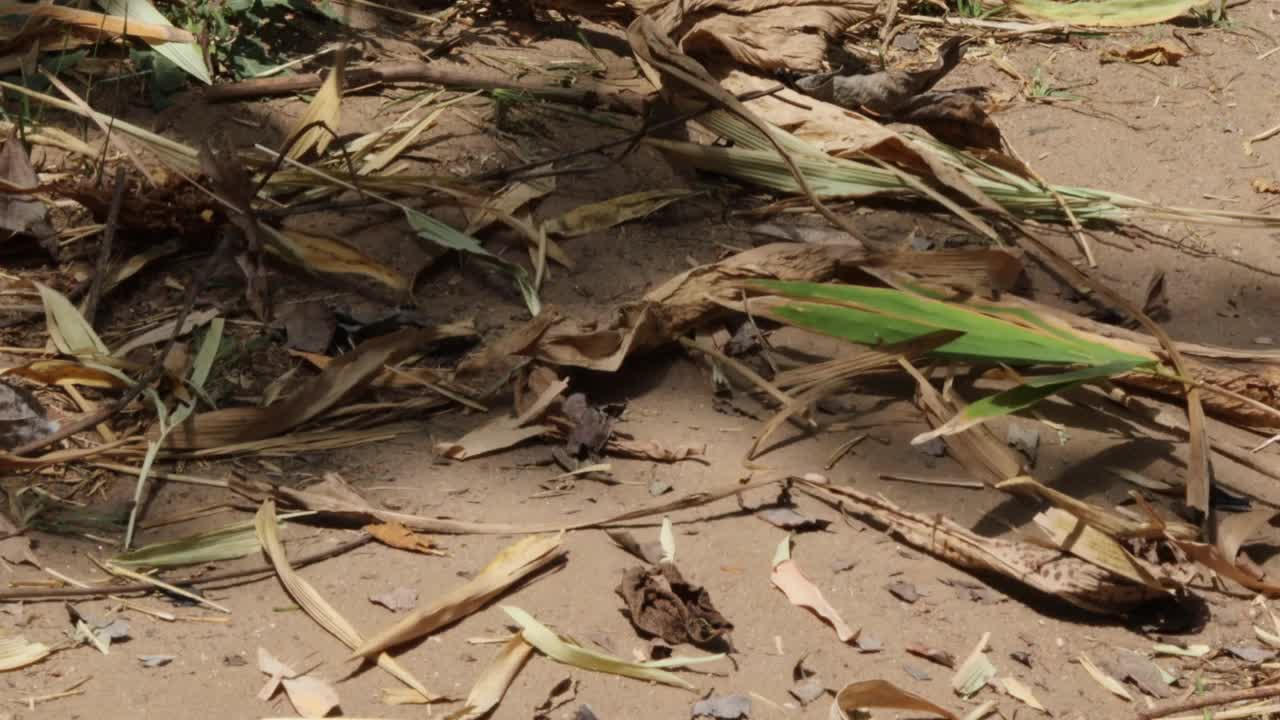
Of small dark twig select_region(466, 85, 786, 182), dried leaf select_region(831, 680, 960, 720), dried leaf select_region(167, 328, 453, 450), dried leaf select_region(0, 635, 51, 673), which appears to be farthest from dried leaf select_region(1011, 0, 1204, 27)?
dried leaf select_region(0, 635, 51, 673)

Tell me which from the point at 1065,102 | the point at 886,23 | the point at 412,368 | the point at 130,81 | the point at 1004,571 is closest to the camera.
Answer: the point at 1004,571

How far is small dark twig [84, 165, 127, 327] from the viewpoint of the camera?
7.18 ft

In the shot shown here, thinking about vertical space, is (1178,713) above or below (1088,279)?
below

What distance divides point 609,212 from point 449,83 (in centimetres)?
56

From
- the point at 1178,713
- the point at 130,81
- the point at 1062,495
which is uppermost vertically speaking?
the point at 130,81

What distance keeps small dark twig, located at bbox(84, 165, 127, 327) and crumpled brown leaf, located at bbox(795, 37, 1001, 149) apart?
57.5 inches

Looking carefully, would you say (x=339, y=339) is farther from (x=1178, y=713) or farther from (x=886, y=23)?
(x=886, y=23)

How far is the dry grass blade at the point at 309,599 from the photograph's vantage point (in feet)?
5.40

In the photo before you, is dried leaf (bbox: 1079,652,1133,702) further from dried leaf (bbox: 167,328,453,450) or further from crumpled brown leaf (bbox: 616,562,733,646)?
dried leaf (bbox: 167,328,453,450)

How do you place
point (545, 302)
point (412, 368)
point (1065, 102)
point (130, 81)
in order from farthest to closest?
Result: point (1065, 102) < point (130, 81) < point (545, 302) < point (412, 368)

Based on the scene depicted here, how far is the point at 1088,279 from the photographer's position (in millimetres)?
2307

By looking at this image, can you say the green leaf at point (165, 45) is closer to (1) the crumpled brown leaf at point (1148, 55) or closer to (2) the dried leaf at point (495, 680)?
(2) the dried leaf at point (495, 680)

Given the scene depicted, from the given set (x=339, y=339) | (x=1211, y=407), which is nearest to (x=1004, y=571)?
(x=1211, y=407)

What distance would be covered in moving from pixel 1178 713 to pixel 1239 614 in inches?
9.6
